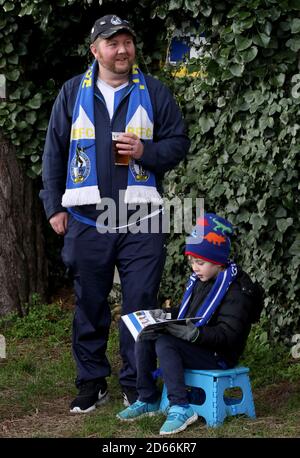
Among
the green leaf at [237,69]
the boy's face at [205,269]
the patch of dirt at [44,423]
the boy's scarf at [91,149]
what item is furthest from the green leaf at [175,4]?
the patch of dirt at [44,423]

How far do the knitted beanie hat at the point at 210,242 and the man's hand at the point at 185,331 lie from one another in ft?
A: 1.18

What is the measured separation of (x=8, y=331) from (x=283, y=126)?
2766mm

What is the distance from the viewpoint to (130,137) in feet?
15.5

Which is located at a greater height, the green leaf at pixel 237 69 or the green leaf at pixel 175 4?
the green leaf at pixel 175 4

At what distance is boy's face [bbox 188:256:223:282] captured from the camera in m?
4.71

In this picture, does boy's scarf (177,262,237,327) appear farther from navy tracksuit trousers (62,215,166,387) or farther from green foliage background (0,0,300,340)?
green foliage background (0,0,300,340)

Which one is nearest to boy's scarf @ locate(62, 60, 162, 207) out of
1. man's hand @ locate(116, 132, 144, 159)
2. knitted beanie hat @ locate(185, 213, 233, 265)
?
man's hand @ locate(116, 132, 144, 159)

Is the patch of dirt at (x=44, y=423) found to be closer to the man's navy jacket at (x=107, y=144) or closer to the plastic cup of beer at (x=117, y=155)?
the man's navy jacket at (x=107, y=144)

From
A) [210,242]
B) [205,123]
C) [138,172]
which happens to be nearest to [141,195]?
[138,172]

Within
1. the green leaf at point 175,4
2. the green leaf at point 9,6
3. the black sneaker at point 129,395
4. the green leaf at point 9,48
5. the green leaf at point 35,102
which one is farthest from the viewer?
the green leaf at point 35,102

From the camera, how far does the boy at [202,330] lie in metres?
4.53

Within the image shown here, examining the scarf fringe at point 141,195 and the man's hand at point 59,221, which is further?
the man's hand at point 59,221

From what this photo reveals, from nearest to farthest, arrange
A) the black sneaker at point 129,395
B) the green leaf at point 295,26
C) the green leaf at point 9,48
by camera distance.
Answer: the black sneaker at point 129,395 < the green leaf at point 295,26 < the green leaf at point 9,48
